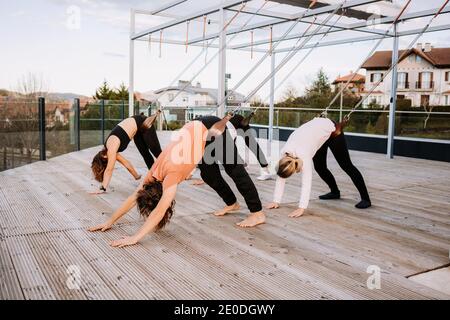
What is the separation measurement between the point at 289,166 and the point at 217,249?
86 centimetres

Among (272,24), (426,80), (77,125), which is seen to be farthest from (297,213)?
(426,80)

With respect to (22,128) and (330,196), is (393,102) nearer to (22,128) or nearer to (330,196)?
(330,196)

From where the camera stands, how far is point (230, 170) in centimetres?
331

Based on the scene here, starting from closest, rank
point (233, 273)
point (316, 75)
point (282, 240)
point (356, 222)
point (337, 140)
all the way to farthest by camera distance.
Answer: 1. point (233, 273)
2. point (282, 240)
3. point (356, 222)
4. point (337, 140)
5. point (316, 75)

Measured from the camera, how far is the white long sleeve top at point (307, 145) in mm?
3354

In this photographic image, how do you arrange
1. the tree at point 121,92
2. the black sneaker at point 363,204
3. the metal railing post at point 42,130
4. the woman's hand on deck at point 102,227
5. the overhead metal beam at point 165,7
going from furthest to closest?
the tree at point 121,92 → the metal railing post at point 42,130 → the overhead metal beam at point 165,7 → the black sneaker at point 363,204 → the woman's hand on deck at point 102,227

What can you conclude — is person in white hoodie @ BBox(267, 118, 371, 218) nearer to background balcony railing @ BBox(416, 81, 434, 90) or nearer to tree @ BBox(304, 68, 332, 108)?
tree @ BBox(304, 68, 332, 108)

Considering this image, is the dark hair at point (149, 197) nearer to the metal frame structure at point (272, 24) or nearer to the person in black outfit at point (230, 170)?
the person in black outfit at point (230, 170)

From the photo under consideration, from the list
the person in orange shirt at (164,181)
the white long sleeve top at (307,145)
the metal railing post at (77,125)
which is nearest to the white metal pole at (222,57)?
the white long sleeve top at (307,145)

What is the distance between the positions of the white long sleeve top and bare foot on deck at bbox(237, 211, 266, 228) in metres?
0.30
